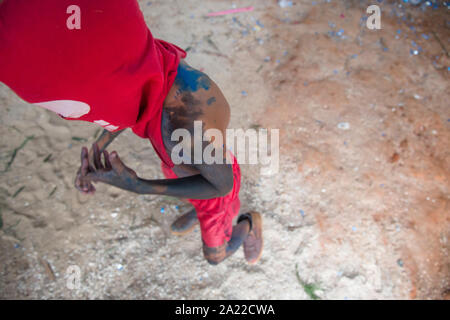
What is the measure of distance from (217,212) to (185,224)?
562mm

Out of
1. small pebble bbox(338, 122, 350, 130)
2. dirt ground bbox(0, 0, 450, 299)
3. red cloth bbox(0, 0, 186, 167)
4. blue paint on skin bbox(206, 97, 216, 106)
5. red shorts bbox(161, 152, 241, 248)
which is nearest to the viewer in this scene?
red cloth bbox(0, 0, 186, 167)

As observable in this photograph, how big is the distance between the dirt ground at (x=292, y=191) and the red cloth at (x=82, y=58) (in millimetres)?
1403

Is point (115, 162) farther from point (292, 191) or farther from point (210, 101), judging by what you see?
point (292, 191)

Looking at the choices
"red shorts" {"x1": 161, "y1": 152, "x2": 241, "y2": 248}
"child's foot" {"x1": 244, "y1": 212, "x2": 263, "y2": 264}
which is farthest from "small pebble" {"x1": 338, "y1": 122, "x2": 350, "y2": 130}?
"red shorts" {"x1": 161, "y1": 152, "x2": 241, "y2": 248}

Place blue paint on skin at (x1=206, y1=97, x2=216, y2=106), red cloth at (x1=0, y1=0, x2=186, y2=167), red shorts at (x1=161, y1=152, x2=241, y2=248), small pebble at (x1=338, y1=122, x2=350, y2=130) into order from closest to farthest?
red cloth at (x1=0, y1=0, x2=186, y2=167), blue paint on skin at (x1=206, y1=97, x2=216, y2=106), red shorts at (x1=161, y1=152, x2=241, y2=248), small pebble at (x1=338, y1=122, x2=350, y2=130)

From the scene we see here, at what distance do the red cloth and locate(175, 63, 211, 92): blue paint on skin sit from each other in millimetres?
67

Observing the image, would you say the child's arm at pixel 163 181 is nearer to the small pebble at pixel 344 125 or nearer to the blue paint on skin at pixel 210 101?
the blue paint on skin at pixel 210 101

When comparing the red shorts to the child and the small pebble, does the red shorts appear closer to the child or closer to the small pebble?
the child

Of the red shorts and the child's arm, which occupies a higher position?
the child's arm

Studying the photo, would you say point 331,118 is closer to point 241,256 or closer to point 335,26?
point 335,26

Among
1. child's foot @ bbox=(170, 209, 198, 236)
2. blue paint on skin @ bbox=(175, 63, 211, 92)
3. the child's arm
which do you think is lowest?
child's foot @ bbox=(170, 209, 198, 236)

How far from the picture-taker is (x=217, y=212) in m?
1.74

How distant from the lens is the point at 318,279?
7.06 feet

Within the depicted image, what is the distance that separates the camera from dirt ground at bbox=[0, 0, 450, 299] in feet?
7.04
